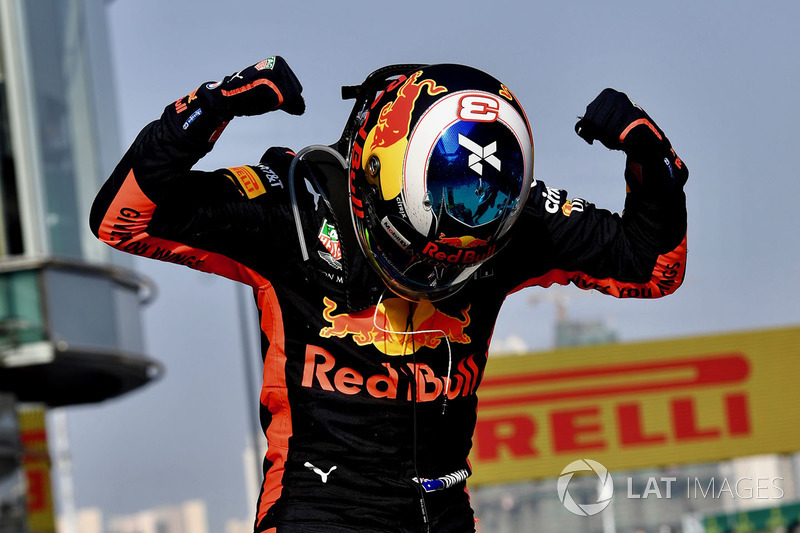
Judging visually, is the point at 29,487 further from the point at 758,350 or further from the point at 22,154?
the point at 758,350

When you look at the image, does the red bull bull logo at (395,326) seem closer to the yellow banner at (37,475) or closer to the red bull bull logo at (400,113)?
the red bull bull logo at (400,113)

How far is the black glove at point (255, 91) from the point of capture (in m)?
3.12

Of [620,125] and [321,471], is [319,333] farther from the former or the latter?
[620,125]

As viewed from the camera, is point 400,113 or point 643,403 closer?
point 400,113

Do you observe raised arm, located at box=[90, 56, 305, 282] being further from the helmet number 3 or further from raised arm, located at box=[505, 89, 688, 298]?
raised arm, located at box=[505, 89, 688, 298]

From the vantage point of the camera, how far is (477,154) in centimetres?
299

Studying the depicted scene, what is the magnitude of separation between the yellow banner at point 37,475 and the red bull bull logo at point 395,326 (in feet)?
52.6

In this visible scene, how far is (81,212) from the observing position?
16.6 meters

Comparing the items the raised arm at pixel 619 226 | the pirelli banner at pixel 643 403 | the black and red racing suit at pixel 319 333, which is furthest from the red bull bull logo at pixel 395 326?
the pirelli banner at pixel 643 403

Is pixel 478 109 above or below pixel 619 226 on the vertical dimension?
above

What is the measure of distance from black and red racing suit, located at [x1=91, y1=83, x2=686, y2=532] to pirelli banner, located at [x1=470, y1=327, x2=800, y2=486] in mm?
17629

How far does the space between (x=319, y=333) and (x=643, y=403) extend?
18347 millimetres

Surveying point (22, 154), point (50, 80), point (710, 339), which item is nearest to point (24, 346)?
point (22, 154)

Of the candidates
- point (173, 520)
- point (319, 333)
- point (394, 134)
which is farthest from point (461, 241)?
point (173, 520)
